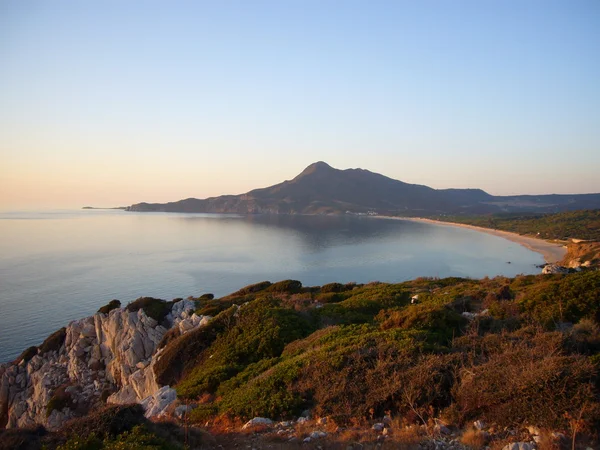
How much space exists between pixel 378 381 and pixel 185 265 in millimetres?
57829

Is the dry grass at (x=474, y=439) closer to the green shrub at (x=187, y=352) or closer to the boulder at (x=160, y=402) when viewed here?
the boulder at (x=160, y=402)

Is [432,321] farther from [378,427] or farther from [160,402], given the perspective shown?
[160,402]

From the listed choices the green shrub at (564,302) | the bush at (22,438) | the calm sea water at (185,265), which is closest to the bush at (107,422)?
the bush at (22,438)

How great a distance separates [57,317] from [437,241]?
87226 millimetres

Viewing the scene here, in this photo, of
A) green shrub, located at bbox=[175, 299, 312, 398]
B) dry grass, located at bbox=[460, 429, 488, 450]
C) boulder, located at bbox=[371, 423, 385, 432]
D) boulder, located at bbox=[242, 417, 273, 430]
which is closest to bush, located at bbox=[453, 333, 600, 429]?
dry grass, located at bbox=[460, 429, 488, 450]

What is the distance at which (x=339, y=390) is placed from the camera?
7.62m

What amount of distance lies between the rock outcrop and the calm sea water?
5.11 meters

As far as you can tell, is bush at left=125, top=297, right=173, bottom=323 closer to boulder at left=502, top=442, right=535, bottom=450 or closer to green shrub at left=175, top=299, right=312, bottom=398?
green shrub at left=175, top=299, right=312, bottom=398

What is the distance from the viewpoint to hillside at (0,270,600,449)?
586 cm

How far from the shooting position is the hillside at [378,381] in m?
5.86

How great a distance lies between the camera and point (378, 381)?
7590mm

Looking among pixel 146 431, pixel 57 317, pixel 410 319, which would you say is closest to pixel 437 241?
pixel 57 317

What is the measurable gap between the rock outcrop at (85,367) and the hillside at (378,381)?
12.2 ft

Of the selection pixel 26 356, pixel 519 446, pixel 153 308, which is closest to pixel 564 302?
pixel 519 446
